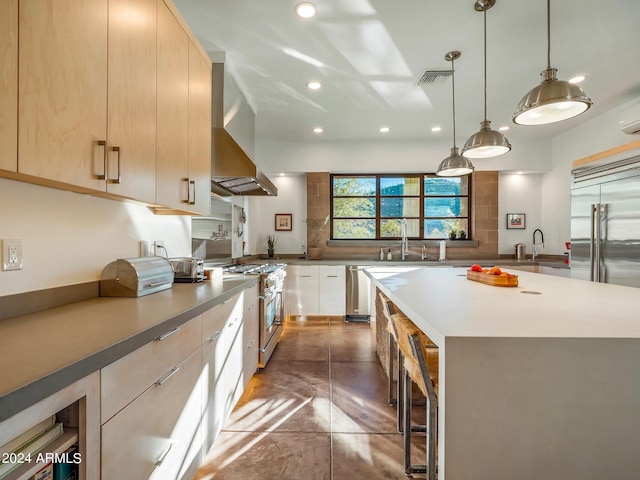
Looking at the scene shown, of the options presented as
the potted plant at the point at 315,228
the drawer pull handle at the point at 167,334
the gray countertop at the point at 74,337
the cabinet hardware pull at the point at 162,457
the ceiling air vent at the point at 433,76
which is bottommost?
the cabinet hardware pull at the point at 162,457

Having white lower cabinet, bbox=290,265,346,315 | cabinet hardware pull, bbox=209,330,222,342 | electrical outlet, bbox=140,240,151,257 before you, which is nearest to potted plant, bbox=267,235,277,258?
white lower cabinet, bbox=290,265,346,315

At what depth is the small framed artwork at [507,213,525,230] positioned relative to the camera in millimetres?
5078

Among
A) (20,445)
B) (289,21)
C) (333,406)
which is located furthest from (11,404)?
(289,21)

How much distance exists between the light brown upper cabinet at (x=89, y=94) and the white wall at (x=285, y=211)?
12.1 ft

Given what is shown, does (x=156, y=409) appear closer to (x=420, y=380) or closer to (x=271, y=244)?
(x=420, y=380)

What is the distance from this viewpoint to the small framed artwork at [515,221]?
5.08m

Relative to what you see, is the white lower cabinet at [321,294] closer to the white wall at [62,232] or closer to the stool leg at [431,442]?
the white wall at [62,232]

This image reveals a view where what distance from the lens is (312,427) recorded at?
Result: 6.48ft

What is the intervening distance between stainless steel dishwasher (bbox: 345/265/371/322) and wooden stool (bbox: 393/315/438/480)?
289 cm

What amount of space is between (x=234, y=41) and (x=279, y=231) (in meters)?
3.15

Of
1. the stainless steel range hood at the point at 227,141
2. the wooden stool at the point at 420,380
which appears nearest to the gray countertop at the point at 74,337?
the wooden stool at the point at 420,380

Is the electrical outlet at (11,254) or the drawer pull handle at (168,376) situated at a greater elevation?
the electrical outlet at (11,254)

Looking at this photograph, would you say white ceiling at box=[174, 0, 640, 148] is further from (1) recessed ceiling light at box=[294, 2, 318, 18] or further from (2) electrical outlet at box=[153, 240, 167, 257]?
(2) electrical outlet at box=[153, 240, 167, 257]

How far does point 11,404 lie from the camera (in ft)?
Answer: 1.86
